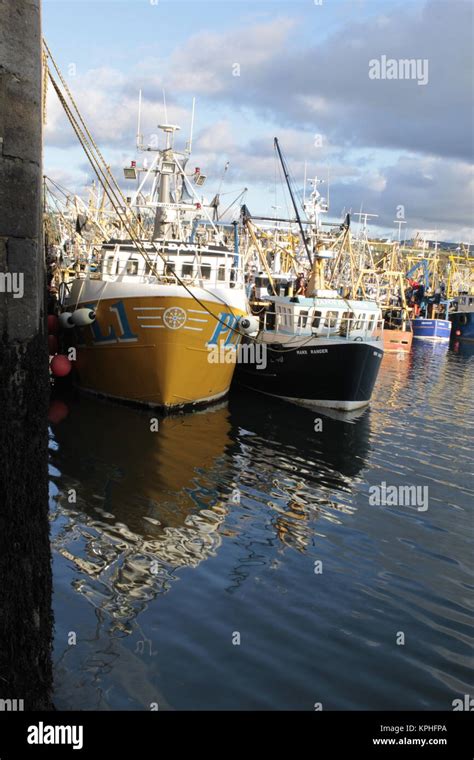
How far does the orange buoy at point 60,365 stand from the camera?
23703mm

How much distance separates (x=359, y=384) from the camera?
85.3 ft

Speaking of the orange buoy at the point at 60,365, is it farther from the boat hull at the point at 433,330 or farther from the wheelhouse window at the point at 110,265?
the boat hull at the point at 433,330

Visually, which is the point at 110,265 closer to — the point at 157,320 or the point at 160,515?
the point at 157,320

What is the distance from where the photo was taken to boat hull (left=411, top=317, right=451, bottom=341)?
71.9m

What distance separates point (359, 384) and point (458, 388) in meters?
13.4

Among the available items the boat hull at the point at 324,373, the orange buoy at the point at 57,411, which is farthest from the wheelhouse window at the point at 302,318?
the orange buoy at the point at 57,411

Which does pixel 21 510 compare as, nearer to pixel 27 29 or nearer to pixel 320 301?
pixel 27 29

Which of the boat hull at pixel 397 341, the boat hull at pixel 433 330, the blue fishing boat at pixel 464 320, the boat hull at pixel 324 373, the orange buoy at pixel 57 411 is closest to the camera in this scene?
the orange buoy at pixel 57 411

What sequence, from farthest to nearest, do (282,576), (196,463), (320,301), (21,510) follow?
(320,301) < (196,463) < (282,576) < (21,510)

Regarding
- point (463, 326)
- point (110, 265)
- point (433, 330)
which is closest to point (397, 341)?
point (433, 330)

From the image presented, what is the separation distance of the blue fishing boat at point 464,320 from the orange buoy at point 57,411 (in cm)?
6436

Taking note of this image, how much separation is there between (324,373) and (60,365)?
977 cm

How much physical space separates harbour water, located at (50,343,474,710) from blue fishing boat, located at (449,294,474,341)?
203ft
